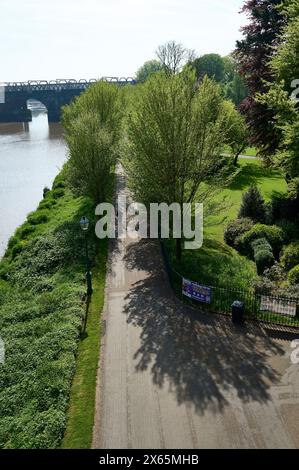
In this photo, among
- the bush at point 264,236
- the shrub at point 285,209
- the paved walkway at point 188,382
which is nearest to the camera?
the paved walkway at point 188,382

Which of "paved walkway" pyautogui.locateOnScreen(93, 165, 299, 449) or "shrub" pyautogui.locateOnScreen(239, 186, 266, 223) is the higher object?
"shrub" pyautogui.locateOnScreen(239, 186, 266, 223)

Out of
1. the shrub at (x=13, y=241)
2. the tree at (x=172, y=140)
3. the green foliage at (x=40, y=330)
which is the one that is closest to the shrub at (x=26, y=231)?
the shrub at (x=13, y=241)

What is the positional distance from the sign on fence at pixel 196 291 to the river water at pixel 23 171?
19529 mm

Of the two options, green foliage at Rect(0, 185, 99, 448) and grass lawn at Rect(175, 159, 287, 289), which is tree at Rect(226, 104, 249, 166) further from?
green foliage at Rect(0, 185, 99, 448)

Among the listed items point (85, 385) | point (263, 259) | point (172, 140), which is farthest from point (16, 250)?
point (263, 259)

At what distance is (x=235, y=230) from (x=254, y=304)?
9.17 meters

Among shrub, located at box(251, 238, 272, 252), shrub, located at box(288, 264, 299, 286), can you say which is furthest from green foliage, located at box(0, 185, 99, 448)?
shrub, located at box(288, 264, 299, 286)

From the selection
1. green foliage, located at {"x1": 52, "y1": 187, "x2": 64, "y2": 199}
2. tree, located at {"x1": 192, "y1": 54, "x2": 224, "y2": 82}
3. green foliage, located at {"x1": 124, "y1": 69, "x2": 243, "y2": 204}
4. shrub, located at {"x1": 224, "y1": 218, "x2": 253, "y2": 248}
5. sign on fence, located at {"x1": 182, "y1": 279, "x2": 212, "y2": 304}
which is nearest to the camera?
sign on fence, located at {"x1": 182, "y1": 279, "x2": 212, "y2": 304}

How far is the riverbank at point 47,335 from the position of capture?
46.8 feet

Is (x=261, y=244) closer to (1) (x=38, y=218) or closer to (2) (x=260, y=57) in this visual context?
(2) (x=260, y=57)

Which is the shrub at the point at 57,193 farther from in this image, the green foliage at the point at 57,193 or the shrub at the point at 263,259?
the shrub at the point at 263,259

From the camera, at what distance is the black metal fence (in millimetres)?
19328

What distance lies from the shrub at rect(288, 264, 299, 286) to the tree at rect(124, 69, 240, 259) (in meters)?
7.14

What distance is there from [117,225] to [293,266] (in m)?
15.5
